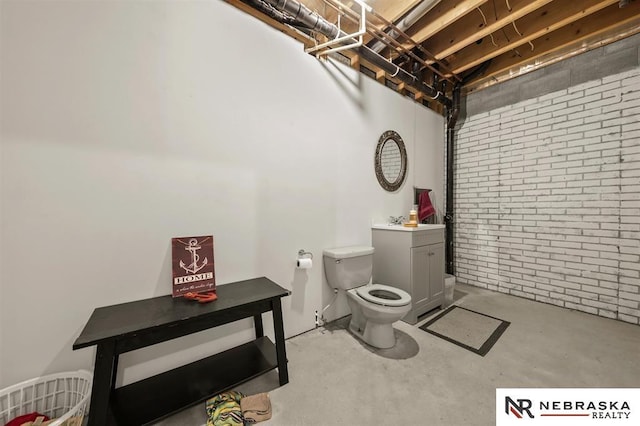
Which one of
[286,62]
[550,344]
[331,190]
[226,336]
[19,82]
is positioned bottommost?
[550,344]

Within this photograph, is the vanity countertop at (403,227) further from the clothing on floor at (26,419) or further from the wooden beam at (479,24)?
the clothing on floor at (26,419)

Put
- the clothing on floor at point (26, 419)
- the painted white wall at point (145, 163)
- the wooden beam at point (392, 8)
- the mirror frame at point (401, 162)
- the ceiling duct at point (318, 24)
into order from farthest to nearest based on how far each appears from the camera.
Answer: the mirror frame at point (401, 162) → the wooden beam at point (392, 8) → the ceiling duct at point (318, 24) → the painted white wall at point (145, 163) → the clothing on floor at point (26, 419)

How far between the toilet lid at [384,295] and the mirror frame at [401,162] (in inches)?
46.9

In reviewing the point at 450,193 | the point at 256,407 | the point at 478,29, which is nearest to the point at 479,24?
the point at 478,29

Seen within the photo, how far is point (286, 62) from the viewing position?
1960 mm

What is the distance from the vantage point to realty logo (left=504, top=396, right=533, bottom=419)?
4.23 feet

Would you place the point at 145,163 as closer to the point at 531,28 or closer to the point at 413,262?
the point at 413,262

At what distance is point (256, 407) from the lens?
1.28 metres

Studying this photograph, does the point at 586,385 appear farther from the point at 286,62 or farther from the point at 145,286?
the point at 286,62

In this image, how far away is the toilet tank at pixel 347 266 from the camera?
6.85 feet

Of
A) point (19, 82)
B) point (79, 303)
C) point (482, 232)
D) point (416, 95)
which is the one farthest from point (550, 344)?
point (19, 82)

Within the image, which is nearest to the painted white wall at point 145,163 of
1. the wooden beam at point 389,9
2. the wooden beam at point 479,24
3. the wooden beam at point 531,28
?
the wooden beam at point 389,9

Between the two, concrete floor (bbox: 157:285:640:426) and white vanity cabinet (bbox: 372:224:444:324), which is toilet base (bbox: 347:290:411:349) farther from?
white vanity cabinet (bbox: 372:224:444:324)

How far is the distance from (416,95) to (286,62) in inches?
80.7
